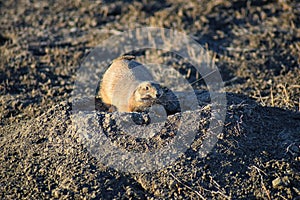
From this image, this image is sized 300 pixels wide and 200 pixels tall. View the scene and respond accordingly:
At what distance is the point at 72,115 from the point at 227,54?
405 cm

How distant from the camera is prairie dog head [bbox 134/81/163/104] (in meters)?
5.49

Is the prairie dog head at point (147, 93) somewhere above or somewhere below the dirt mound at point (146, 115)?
above

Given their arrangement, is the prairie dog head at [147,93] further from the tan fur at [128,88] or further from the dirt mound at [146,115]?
the dirt mound at [146,115]

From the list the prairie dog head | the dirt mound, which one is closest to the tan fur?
the prairie dog head

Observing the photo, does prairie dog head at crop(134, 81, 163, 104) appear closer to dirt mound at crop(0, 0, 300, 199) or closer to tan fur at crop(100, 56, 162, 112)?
tan fur at crop(100, 56, 162, 112)

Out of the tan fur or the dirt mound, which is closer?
the dirt mound

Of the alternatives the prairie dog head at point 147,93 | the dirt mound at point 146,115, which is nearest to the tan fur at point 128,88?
the prairie dog head at point 147,93

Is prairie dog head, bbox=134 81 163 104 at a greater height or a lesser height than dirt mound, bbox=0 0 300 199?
greater

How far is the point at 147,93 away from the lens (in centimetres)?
554

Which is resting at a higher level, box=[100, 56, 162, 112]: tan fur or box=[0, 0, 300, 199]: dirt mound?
box=[100, 56, 162, 112]: tan fur

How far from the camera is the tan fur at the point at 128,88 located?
18.3 ft

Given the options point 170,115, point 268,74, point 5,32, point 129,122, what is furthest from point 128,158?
point 5,32

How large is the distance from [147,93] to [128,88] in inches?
14.8

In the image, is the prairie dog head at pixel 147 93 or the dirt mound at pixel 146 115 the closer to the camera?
the dirt mound at pixel 146 115
